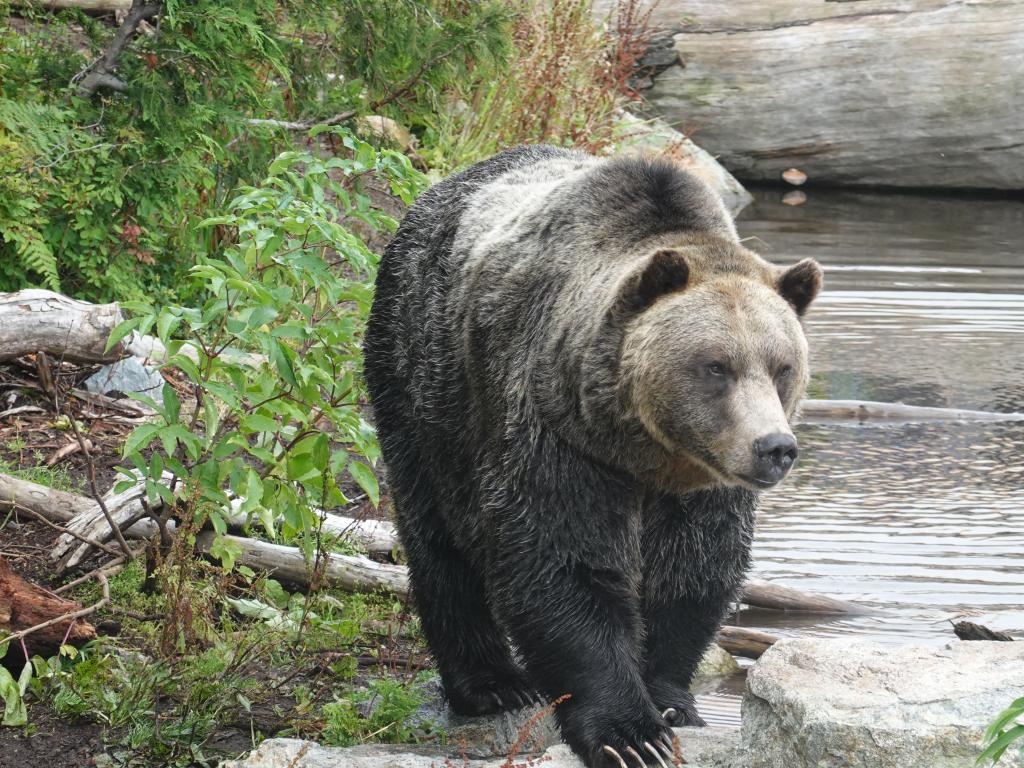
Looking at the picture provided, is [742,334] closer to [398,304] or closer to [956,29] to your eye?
[398,304]

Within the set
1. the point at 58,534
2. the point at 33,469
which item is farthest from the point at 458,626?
the point at 33,469

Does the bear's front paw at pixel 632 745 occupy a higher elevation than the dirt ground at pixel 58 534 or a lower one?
higher

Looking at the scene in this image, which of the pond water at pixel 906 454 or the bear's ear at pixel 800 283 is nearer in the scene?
the bear's ear at pixel 800 283

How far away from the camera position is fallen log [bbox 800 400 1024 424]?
9.91m

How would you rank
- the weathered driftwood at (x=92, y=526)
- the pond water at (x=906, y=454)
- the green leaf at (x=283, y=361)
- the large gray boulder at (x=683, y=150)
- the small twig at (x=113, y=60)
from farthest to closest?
the large gray boulder at (x=683, y=150)
the small twig at (x=113, y=60)
the pond water at (x=906, y=454)
the weathered driftwood at (x=92, y=526)
the green leaf at (x=283, y=361)

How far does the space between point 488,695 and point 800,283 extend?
1.88 metres

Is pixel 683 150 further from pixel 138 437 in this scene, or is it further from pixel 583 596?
pixel 583 596

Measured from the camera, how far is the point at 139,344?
731cm

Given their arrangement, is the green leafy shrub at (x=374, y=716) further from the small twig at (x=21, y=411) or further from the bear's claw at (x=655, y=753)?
the small twig at (x=21, y=411)

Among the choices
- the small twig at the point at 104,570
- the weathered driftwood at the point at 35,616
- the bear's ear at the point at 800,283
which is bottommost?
the small twig at the point at 104,570

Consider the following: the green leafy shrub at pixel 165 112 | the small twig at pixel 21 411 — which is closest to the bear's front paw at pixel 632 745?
the small twig at pixel 21 411

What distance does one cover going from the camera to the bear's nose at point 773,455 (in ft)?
12.9

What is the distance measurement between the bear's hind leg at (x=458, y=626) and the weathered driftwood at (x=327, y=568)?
713 mm

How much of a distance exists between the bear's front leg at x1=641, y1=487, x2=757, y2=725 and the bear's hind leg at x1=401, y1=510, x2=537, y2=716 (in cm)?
70
